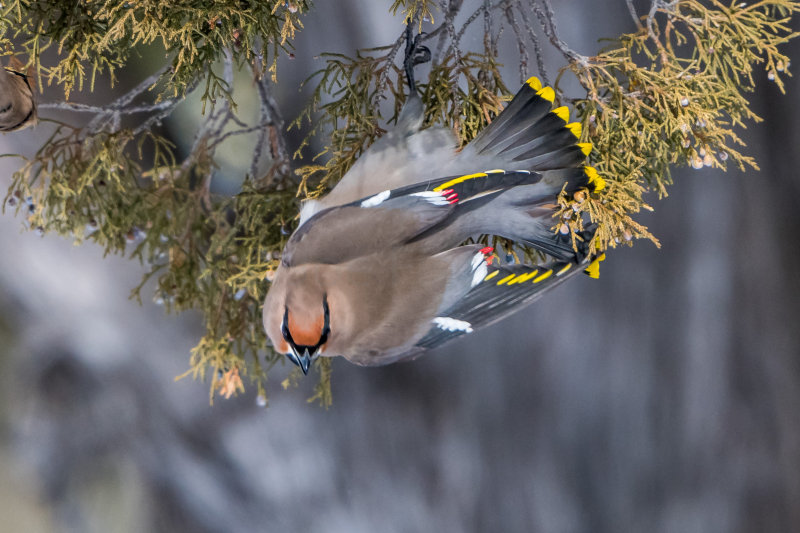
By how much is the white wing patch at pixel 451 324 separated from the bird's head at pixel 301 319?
0.18 meters

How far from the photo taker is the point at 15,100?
102 cm

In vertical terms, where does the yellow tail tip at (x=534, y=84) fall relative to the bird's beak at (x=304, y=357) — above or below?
above

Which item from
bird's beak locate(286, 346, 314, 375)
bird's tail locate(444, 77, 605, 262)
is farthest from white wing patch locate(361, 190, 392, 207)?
bird's beak locate(286, 346, 314, 375)

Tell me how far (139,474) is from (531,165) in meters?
1.34

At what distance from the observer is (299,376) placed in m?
1.69

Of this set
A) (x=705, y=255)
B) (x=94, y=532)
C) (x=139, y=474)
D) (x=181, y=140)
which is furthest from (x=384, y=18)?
(x=94, y=532)

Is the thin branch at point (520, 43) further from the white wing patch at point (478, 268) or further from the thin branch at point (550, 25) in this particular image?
the white wing patch at point (478, 268)

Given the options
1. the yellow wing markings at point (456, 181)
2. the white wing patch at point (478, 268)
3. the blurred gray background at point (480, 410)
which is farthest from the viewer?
the blurred gray background at point (480, 410)

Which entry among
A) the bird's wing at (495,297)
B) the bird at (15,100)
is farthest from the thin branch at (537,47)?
the bird at (15,100)

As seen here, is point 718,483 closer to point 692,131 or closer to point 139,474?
point 692,131

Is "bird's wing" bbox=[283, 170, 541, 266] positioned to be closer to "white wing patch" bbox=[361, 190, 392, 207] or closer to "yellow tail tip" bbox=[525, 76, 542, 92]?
"white wing patch" bbox=[361, 190, 392, 207]

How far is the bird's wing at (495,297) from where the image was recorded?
100cm

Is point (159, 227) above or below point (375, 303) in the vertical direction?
above

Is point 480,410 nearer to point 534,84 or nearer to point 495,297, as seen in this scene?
point 495,297
